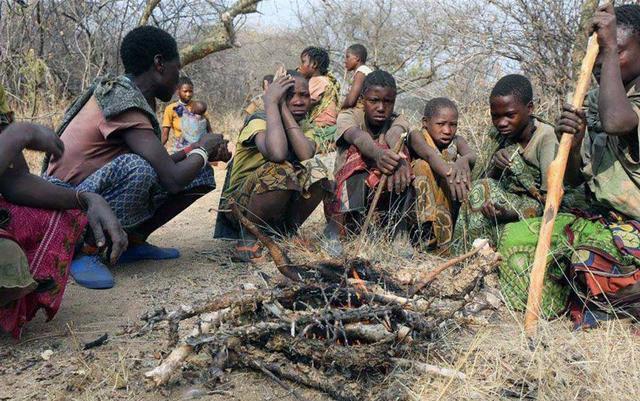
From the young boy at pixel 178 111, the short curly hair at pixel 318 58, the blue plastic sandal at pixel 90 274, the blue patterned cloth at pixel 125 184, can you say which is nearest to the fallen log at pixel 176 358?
the blue plastic sandal at pixel 90 274

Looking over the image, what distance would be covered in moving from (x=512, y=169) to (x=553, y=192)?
80 cm

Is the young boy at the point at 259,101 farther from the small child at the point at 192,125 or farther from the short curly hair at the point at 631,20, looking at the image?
the short curly hair at the point at 631,20

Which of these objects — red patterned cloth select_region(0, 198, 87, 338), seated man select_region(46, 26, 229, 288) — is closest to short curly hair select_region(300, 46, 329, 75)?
seated man select_region(46, 26, 229, 288)

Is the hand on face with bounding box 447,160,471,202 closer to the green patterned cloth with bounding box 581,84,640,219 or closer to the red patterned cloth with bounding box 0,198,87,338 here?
the green patterned cloth with bounding box 581,84,640,219

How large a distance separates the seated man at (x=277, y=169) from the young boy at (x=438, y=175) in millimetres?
582

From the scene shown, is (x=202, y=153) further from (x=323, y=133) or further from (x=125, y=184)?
(x=323, y=133)

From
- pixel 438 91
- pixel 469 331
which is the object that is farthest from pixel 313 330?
pixel 438 91

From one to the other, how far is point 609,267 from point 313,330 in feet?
4.43

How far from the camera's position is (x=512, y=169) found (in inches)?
137

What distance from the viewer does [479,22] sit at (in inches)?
271

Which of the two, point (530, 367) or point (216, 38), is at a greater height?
point (216, 38)

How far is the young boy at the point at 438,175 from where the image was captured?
12.2 feet

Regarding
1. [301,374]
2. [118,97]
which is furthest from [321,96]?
[301,374]

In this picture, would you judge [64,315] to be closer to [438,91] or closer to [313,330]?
[313,330]
